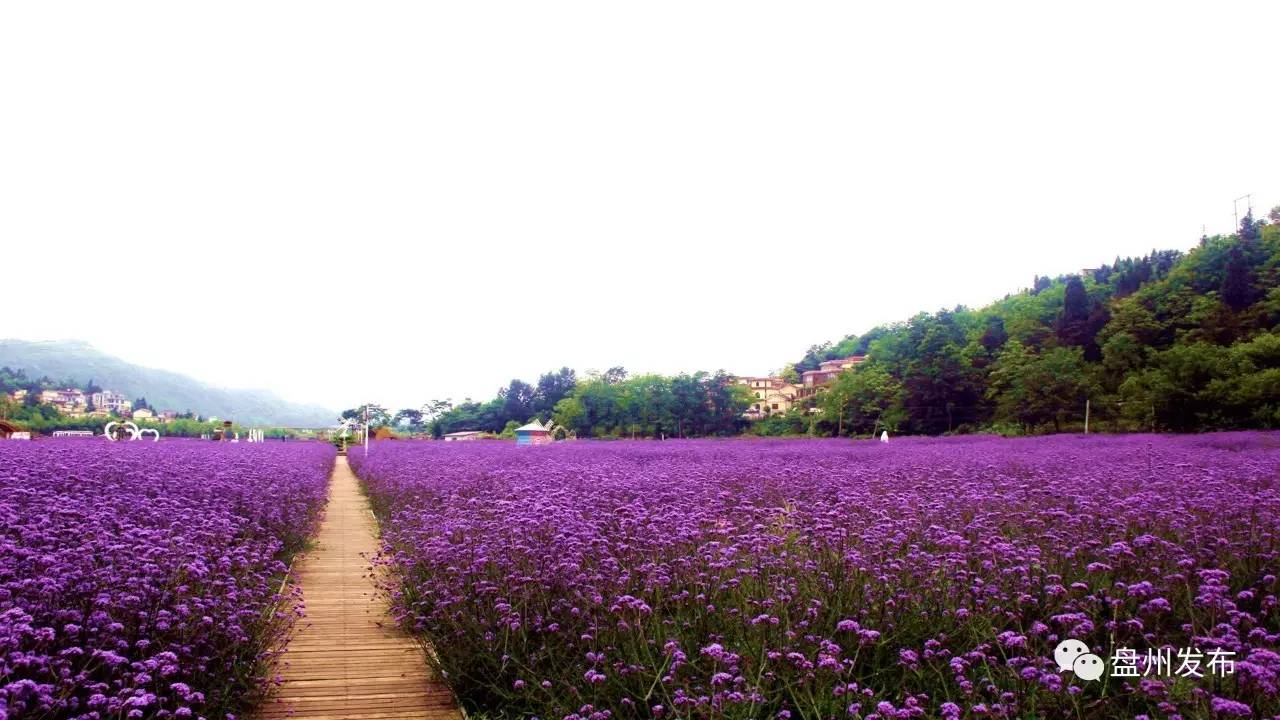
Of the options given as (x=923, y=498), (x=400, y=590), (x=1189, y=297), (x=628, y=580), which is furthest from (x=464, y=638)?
(x=1189, y=297)

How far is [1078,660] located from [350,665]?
359 cm

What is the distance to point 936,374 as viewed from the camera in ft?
154

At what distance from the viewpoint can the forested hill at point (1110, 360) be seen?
27953 millimetres

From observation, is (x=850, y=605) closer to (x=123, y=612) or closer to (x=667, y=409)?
(x=123, y=612)

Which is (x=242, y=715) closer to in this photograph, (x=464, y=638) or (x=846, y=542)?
(x=464, y=638)

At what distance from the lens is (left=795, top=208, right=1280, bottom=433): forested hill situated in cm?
2795

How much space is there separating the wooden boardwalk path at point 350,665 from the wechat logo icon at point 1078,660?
100 inches

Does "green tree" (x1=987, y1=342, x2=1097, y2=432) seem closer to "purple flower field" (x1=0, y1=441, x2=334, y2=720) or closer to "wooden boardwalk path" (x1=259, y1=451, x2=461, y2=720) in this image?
"wooden boardwalk path" (x1=259, y1=451, x2=461, y2=720)

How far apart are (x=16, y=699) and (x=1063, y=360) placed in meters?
40.9

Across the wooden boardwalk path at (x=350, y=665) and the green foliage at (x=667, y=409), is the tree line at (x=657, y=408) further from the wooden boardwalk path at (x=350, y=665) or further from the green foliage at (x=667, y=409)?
the wooden boardwalk path at (x=350, y=665)

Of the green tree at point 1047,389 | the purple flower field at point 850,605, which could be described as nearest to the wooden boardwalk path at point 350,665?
the purple flower field at point 850,605

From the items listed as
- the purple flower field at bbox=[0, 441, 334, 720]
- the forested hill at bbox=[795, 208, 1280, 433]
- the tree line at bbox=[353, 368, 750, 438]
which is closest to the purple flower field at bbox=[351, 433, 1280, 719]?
the purple flower field at bbox=[0, 441, 334, 720]

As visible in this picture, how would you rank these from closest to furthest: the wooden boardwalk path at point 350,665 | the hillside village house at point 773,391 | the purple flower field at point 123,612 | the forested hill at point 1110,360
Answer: the purple flower field at point 123,612 → the wooden boardwalk path at point 350,665 → the forested hill at point 1110,360 → the hillside village house at point 773,391

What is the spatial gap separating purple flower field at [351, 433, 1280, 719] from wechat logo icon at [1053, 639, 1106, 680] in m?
0.05
